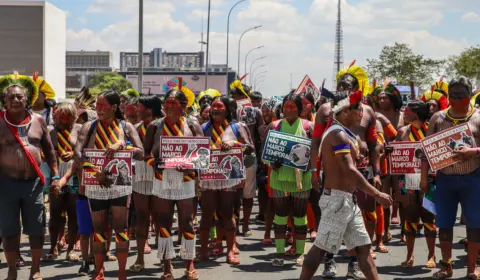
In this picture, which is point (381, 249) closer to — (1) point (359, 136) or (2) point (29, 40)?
(1) point (359, 136)

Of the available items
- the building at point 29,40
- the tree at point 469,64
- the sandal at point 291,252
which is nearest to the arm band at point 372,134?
the sandal at point 291,252

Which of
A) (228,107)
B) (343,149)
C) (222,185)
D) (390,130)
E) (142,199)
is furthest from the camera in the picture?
(390,130)

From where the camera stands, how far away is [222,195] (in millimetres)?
8891

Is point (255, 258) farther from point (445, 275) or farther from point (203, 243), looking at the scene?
point (445, 275)

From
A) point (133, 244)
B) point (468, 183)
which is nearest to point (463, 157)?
point (468, 183)

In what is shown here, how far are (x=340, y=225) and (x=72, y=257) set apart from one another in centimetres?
404

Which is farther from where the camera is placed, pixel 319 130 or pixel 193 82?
pixel 193 82

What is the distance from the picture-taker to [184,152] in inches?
309

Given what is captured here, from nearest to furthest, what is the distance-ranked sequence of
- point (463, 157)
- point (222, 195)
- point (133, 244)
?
point (463, 157) < point (222, 195) < point (133, 244)

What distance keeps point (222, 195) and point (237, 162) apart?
1.55 ft

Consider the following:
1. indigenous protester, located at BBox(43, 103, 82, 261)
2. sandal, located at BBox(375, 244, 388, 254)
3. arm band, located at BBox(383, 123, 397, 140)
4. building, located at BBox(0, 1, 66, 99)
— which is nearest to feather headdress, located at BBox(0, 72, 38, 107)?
indigenous protester, located at BBox(43, 103, 82, 261)

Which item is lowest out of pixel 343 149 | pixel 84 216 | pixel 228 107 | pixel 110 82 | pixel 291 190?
pixel 84 216

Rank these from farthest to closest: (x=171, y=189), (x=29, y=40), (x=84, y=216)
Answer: (x=29, y=40)
(x=84, y=216)
(x=171, y=189)

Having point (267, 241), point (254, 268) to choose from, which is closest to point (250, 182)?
point (267, 241)
